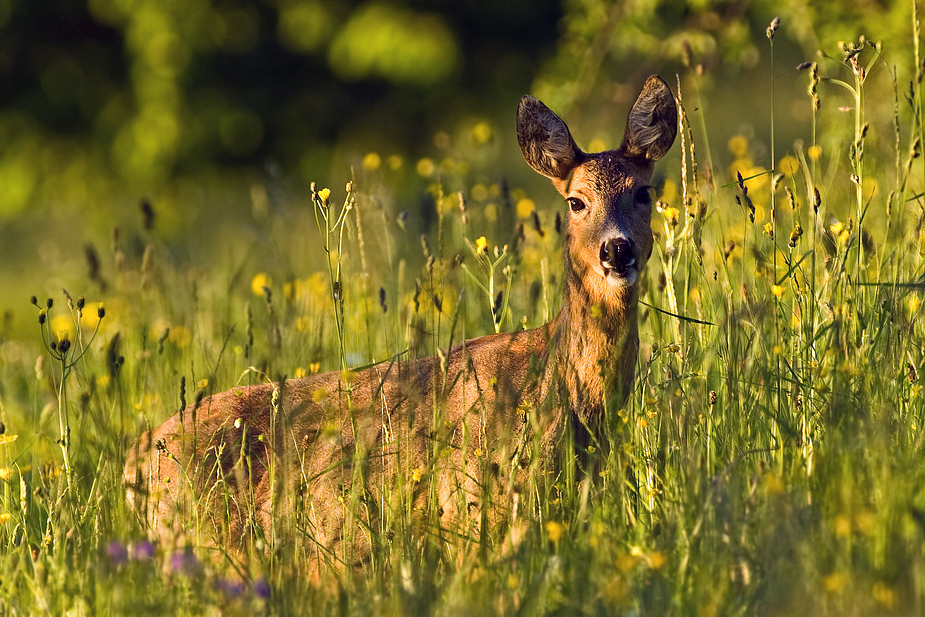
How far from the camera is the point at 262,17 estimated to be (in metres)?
12.2

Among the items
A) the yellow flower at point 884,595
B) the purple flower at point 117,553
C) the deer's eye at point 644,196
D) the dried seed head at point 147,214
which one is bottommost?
the yellow flower at point 884,595

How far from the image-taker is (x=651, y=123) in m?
4.90

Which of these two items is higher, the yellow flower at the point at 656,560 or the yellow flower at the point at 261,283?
the yellow flower at the point at 261,283

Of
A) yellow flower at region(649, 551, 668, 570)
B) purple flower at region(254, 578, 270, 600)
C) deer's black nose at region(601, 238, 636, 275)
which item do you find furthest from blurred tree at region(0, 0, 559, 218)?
yellow flower at region(649, 551, 668, 570)

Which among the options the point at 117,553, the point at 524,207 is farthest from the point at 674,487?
the point at 524,207

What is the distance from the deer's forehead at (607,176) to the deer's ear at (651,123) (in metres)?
0.08

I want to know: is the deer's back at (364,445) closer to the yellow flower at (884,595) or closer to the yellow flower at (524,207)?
the yellow flower at (884,595)

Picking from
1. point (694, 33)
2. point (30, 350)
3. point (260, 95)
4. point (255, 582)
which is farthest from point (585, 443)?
point (260, 95)

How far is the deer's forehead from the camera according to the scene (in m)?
4.71

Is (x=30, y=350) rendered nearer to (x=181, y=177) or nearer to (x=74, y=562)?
(x=181, y=177)

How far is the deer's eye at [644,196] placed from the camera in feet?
15.5

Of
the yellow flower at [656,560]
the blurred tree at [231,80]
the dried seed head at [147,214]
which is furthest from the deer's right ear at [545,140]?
the blurred tree at [231,80]

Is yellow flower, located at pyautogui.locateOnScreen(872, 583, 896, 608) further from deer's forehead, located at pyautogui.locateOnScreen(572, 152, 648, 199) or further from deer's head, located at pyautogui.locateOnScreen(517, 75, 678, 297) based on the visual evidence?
deer's forehead, located at pyautogui.locateOnScreen(572, 152, 648, 199)

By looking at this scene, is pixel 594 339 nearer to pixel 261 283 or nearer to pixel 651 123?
pixel 651 123
